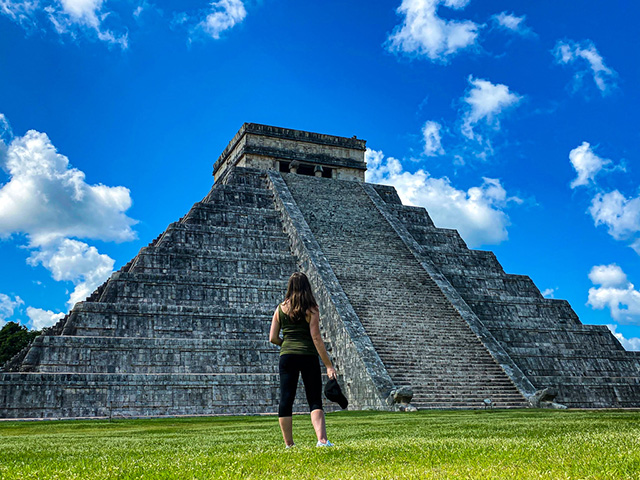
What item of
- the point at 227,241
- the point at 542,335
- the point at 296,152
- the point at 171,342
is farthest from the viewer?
the point at 296,152

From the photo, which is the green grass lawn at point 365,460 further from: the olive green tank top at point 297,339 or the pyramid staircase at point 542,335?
the pyramid staircase at point 542,335

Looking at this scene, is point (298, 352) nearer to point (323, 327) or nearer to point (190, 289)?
point (323, 327)

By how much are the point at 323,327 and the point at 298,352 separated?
45.6ft

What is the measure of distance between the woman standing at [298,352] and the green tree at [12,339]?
32962 millimetres

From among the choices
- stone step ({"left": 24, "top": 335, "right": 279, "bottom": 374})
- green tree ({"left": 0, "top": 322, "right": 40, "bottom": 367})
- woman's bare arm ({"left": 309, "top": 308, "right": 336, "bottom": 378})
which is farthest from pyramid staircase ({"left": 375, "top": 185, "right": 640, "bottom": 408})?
green tree ({"left": 0, "top": 322, "right": 40, "bottom": 367})

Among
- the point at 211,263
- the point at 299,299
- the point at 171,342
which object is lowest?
the point at 299,299

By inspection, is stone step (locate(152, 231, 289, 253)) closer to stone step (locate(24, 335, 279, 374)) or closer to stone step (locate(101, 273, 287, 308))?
stone step (locate(101, 273, 287, 308))

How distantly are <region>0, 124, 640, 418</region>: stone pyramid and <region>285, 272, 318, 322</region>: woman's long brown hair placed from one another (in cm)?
899

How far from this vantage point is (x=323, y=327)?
19.1 metres

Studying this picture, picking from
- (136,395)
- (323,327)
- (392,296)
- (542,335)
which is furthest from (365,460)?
(542,335)

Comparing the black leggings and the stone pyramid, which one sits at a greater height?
the stone pyramid

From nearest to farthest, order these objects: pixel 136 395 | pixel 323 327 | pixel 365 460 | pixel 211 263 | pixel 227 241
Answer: pixel 365 460 < pixel 136 395 < pixel 323 327 < pixel 211 263 < pixel 227 241

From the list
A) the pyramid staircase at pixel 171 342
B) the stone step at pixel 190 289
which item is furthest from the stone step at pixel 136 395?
the stone step at pixel 190 289

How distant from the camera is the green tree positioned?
1328 inches
